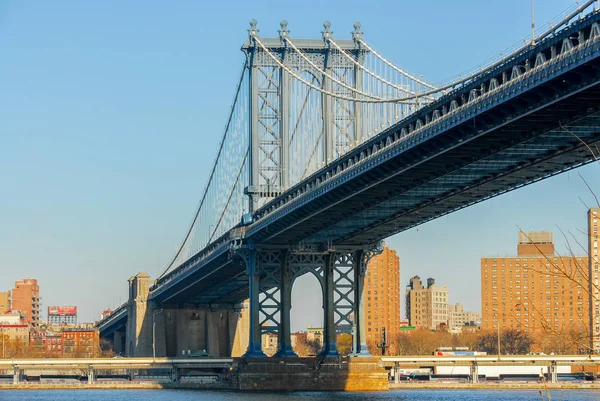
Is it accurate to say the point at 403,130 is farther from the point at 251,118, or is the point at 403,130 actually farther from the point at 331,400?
the point at 251,118

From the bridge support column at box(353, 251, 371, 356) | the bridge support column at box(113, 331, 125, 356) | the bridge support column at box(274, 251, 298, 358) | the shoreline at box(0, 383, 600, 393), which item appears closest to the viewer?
the bridge support column at box(274, 251, 298, 358)

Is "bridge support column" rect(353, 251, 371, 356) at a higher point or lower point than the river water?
higher

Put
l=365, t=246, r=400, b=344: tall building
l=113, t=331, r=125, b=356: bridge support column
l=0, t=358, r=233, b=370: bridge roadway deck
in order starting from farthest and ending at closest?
l=365, t=246, r=400, b=344: tall building, l=113, t=331, r=125, b=356: bridge support column, l=0, t=358, r=233, b=370: bridge roadway deck

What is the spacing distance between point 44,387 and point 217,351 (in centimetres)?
3907

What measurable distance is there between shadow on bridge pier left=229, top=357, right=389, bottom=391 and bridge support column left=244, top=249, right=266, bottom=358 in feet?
3.76

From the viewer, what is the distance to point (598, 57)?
35.5 m

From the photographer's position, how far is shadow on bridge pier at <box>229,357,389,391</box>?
74.7 metres

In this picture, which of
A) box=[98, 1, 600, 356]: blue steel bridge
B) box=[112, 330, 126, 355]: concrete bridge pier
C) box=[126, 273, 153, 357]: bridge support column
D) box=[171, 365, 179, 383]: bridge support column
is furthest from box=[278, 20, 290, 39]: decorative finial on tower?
box=[112, 330, 126, 355]: concrete bridge pier

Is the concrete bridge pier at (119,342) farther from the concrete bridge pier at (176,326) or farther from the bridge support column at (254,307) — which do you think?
the bridge support column at (254,307)

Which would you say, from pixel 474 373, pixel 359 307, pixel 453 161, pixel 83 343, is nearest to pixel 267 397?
pixel 359 307

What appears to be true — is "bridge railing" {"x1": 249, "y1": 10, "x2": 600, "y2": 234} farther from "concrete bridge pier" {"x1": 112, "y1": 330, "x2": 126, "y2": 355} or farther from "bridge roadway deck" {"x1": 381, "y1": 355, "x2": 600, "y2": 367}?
"concrete bridge pier" {"x1": 112, "y1": 330, "x2": 126, "y2": 355}

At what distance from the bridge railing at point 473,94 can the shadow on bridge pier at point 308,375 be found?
47.1 feet

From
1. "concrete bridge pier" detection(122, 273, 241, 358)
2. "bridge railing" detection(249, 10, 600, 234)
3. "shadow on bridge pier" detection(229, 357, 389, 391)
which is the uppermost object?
"bridge railing" detection(249, 10, 600, 234)

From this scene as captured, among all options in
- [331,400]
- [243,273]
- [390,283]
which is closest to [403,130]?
[331,400]
